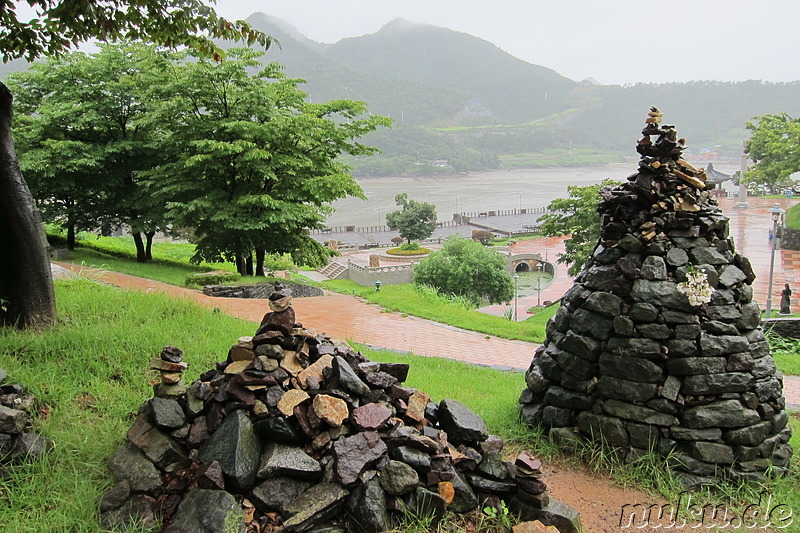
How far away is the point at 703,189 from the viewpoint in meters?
4.97

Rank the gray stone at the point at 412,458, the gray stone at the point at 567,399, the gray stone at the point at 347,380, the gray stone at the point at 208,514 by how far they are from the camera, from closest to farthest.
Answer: the gray stone at the point at 208,514
the gray stone at the point at 412,458
the gray stone at the point at 347,380
the gray stone at the point at 567,399

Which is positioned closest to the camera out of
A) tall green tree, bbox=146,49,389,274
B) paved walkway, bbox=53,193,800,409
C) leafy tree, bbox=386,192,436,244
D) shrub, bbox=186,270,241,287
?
paved walkway, bbox=53,193,800,409

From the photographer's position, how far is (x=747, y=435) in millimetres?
4496

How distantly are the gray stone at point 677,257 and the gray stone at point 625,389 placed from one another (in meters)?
1.04

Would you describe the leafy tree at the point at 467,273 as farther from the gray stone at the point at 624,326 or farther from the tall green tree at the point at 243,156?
the gray stone at the point at 624,326

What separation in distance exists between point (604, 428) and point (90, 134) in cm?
1746

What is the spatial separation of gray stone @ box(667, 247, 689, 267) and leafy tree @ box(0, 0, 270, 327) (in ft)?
14.5

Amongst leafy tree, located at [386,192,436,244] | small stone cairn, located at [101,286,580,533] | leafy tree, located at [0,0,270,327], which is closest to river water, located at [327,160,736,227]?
leafy tree, located at [386,192,436,244]

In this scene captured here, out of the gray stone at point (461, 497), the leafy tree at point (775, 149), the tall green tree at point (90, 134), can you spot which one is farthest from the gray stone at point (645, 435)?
the leafy tree at point (775, 149)

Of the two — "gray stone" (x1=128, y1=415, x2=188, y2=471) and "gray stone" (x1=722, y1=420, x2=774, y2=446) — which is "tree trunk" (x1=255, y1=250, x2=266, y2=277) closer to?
"gray stone" (x1=128, y1=415, x2=188, y2=471)

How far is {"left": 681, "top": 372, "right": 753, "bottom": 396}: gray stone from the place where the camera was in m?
4.45

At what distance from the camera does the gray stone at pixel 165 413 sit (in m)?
3.68

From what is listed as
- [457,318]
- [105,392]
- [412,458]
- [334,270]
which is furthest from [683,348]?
[334,270]

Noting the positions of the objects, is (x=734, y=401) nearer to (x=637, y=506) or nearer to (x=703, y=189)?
(x=637, y=506)
